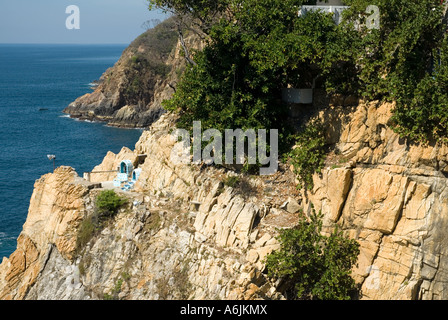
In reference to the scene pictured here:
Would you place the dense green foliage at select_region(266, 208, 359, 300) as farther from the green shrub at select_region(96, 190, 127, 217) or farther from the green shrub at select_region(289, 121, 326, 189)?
the green shrub at select_region(96, 190, 127, 217)

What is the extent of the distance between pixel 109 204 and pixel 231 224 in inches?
255

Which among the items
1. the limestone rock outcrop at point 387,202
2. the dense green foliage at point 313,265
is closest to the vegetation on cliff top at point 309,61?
the limestone rock outcrop at point 387,202

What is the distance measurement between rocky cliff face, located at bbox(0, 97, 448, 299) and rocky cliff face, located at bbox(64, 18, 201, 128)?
2085 inches

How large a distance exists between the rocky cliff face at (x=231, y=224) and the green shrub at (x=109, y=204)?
0.43 meters

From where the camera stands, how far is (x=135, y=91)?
88.8 m

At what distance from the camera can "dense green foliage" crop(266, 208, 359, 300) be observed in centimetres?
1739

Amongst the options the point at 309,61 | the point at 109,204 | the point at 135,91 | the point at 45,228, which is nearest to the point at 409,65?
the point at 309,61

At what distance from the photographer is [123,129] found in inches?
3120

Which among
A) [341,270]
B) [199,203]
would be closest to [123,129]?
[199,203]

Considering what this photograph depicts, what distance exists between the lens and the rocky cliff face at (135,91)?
271 feet

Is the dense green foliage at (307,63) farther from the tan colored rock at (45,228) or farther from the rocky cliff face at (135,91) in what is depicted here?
the rocky cliff face at (135,91)

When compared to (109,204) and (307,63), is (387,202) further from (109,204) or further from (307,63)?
(109,204)

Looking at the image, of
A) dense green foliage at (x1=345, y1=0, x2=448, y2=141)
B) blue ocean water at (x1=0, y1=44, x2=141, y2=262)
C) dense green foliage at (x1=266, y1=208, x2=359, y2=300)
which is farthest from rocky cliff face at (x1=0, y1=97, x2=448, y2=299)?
blue ocean water at (x1=0, y1=44, x2=141, y2=262)

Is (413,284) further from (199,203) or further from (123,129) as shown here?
(123,129)
